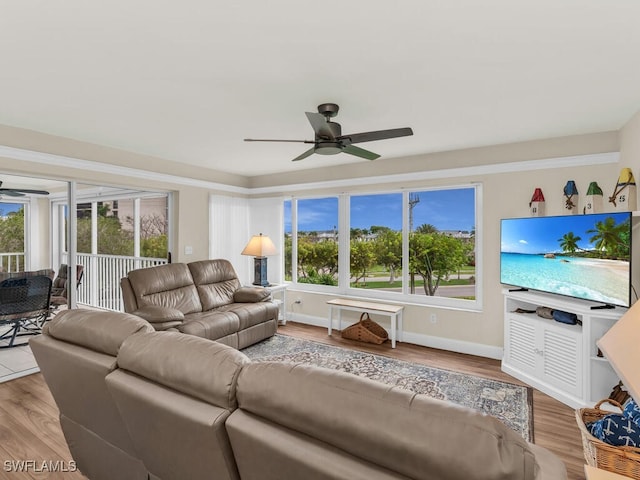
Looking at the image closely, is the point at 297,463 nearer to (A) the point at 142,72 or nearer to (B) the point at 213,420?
(B) the point at 213,420

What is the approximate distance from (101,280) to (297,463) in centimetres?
601

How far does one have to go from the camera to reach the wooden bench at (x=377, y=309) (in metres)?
4.38

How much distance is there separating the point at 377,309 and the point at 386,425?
3676 mm

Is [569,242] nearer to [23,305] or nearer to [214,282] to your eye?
[214,282]

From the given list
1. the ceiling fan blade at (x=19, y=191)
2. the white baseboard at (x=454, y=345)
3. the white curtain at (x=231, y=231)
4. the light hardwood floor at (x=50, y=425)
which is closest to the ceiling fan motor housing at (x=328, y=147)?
the light hardwood floor at (x=50, y=425)

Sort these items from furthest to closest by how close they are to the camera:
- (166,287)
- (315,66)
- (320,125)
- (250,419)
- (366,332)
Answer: (366,332) → (166,287) → (320,125) → (315,66) → (250,419)

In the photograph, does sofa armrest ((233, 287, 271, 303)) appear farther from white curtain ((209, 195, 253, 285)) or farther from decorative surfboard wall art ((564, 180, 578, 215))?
decorative surfboard wall art ((564, 180, 578, 215))

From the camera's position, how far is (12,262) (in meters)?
3.66

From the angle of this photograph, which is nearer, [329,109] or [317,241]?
[329,109]

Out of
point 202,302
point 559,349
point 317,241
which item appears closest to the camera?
point 559,349

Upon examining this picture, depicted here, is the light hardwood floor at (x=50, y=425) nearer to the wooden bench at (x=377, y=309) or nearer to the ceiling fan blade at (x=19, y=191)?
the wooden bench at (x=377, y=309)

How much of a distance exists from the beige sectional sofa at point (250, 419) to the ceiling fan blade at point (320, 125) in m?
1.66

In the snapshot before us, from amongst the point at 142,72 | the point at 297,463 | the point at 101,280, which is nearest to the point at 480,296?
the point at 297,463

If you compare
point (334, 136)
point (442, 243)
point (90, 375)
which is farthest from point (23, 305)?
point (442, 243)
